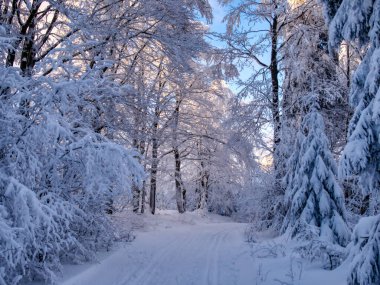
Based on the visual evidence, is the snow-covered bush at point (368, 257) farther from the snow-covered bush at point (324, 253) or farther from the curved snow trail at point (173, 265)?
the curved snow trail at point (173, 265)

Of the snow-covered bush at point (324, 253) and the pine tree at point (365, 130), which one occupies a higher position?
the pine tree at point (365, 130)

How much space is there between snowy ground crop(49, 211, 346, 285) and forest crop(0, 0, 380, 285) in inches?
4.8

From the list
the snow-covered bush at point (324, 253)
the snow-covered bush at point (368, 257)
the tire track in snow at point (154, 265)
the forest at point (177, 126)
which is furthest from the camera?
the tire track in snow at point (154, 265)

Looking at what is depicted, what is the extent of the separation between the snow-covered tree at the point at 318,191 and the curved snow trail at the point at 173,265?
1929 mm

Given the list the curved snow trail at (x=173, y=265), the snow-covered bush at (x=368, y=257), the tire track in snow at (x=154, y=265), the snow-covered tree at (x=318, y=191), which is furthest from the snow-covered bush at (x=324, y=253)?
the tire track in snow at (x=154, y=265)

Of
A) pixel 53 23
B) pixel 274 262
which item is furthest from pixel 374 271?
pixel 53 23

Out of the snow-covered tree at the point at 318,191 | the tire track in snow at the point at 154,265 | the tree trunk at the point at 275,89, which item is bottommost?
the tire track in snow at the point at 154,265

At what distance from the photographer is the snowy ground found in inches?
278

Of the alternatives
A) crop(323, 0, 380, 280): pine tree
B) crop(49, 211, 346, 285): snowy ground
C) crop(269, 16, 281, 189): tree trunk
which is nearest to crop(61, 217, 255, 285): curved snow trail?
crop(49, 211, 346, 285): snowy ground

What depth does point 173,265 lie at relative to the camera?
341 inches

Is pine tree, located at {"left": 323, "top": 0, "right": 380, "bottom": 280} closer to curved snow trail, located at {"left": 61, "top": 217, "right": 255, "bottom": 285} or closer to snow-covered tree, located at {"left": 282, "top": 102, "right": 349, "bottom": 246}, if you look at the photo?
curved snow trail, located at {"left": 61, "top": 217, "right": 255, "bottom": 285}

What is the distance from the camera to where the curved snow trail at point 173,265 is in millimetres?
7266

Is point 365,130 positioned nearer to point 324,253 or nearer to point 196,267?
point 324,253

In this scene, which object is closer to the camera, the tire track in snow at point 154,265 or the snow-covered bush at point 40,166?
the snow-covered bush at point 40,166
